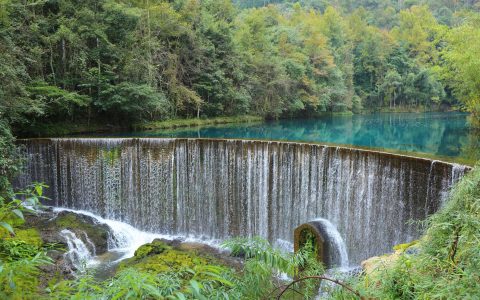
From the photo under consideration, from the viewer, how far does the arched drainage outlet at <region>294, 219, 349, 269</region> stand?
793 centimetres

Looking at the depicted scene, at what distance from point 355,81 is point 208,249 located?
39368 mm

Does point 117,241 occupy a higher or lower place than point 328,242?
lower

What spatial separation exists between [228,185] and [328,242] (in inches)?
136

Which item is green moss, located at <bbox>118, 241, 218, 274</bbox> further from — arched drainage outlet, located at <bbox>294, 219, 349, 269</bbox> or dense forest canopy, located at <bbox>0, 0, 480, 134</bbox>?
dense forest canopy, located at <bbox>0, 0, 480, 134</bbox>

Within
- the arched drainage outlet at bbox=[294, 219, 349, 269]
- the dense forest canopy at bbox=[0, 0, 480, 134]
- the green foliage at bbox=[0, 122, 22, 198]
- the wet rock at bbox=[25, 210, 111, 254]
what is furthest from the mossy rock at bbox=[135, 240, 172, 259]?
the dense forest canopy at bbox=[0, 0, 480, 134]

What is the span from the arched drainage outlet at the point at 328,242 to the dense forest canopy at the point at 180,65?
813cm

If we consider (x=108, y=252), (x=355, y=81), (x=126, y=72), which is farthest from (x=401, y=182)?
(x=355, y=81)

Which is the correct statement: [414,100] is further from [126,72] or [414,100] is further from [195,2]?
[126,72]

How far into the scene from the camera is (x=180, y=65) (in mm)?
22547

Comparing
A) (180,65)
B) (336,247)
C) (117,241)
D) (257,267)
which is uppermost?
(180,65)

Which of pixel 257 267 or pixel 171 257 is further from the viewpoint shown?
pixel 171 257

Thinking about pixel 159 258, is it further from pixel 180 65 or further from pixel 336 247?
pixel 180 65

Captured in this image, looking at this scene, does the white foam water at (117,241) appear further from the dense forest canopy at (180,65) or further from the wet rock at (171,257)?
the dense forest canopy at (180,65)

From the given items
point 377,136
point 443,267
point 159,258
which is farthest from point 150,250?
point 377,136
